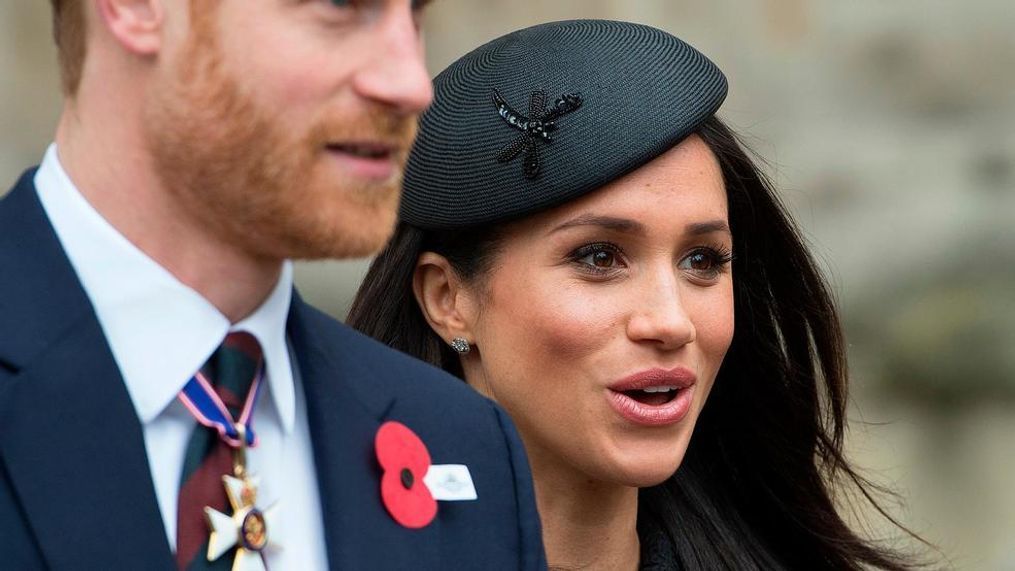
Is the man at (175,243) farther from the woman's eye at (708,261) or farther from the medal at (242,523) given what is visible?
the woman's eye at (708,261)

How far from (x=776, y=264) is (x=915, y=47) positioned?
15.0 ft

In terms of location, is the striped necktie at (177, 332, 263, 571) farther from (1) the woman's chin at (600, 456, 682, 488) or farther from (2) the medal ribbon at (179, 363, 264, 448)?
(1) the woman's chin at (600, 456, 682, 488)

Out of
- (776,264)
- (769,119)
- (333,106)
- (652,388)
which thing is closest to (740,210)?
(776,264)

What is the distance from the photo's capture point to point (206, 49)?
2307 millimetres

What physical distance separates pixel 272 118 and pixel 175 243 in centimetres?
19

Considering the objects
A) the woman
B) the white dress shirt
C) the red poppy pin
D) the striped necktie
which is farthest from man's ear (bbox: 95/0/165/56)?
the woman

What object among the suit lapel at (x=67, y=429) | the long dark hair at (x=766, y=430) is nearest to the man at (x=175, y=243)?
the suit lapel at (x=67, y=429)

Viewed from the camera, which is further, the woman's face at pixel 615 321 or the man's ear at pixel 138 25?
the woman's face at pixel 615 321

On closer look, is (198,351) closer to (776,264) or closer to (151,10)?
(151,10)

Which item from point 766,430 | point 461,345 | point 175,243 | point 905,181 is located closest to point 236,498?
point 175,243

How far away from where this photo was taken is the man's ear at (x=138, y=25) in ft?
7.61

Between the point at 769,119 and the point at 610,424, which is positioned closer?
the point at 610,424

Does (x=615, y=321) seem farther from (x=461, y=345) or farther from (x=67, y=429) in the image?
(x=67, y=429)

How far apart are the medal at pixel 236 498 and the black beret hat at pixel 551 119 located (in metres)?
1.52
